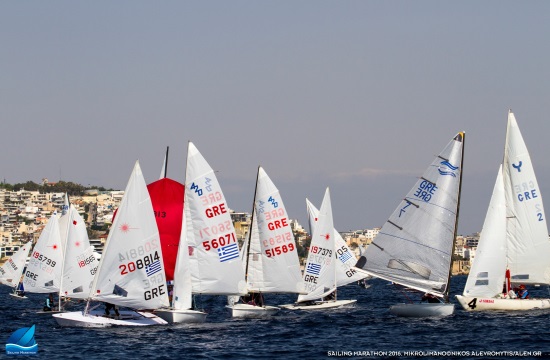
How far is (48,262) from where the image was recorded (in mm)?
64188

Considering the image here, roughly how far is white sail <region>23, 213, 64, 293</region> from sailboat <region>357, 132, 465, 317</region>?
23.7 metres

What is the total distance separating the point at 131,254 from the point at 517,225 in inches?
778

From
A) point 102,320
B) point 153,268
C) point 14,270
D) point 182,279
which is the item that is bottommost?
point 102,320

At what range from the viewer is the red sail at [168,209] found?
49.2 metres

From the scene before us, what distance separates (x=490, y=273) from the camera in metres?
49.7

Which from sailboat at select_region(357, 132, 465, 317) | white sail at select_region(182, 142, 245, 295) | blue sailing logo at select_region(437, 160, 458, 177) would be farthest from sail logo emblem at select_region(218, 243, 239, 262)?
blue sailing logo at select_region(437, 160, 458, 177)

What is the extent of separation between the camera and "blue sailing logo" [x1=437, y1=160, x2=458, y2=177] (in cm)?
4662

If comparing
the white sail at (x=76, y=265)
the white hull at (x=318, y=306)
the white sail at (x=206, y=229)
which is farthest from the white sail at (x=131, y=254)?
the white hull at (x=318, y=306)

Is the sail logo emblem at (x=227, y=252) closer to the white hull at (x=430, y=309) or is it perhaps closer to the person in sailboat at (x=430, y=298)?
the white hull at (x=430, y=309)

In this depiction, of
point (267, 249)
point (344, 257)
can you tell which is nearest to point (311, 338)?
point (267, 249)

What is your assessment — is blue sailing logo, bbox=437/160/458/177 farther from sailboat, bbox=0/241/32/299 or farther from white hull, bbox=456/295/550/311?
sailboat, bbox=0/241/32/299

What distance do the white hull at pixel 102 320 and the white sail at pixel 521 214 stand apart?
18.2 meters

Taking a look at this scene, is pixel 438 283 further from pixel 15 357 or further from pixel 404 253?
pixel 15 357

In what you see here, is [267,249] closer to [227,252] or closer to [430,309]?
[227,252]
